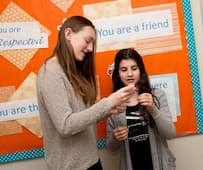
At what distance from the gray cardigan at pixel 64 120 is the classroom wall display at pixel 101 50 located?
1.56ft

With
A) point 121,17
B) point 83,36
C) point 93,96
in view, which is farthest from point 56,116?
point 121,17

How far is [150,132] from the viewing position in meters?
1.43

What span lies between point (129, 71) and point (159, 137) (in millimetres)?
342

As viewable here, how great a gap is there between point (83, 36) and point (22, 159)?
0.79m

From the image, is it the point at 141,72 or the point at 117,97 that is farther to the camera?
the point at 141,72

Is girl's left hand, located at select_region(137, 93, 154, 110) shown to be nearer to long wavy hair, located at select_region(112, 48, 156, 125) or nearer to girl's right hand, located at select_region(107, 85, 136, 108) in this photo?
long wavy hair, located at select_region(112, 48, 156, 125)

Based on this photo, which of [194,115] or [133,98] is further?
[194,115]

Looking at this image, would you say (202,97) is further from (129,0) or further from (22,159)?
(22,159)

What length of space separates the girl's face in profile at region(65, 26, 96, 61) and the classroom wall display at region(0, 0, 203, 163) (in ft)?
1.51

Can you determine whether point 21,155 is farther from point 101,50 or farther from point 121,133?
point 101,50

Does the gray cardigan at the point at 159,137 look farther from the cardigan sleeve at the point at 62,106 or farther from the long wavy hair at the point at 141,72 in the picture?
the cardigan sleeve at the point at 62,106

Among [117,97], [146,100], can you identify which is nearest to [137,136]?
[146,100]

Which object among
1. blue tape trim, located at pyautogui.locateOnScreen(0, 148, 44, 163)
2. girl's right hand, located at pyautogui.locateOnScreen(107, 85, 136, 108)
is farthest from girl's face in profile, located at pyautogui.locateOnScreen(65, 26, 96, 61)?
blue tape trim, located at pyautogui.locateOnScreen(0, 148, 44, 163)

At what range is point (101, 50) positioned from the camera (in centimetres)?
160
